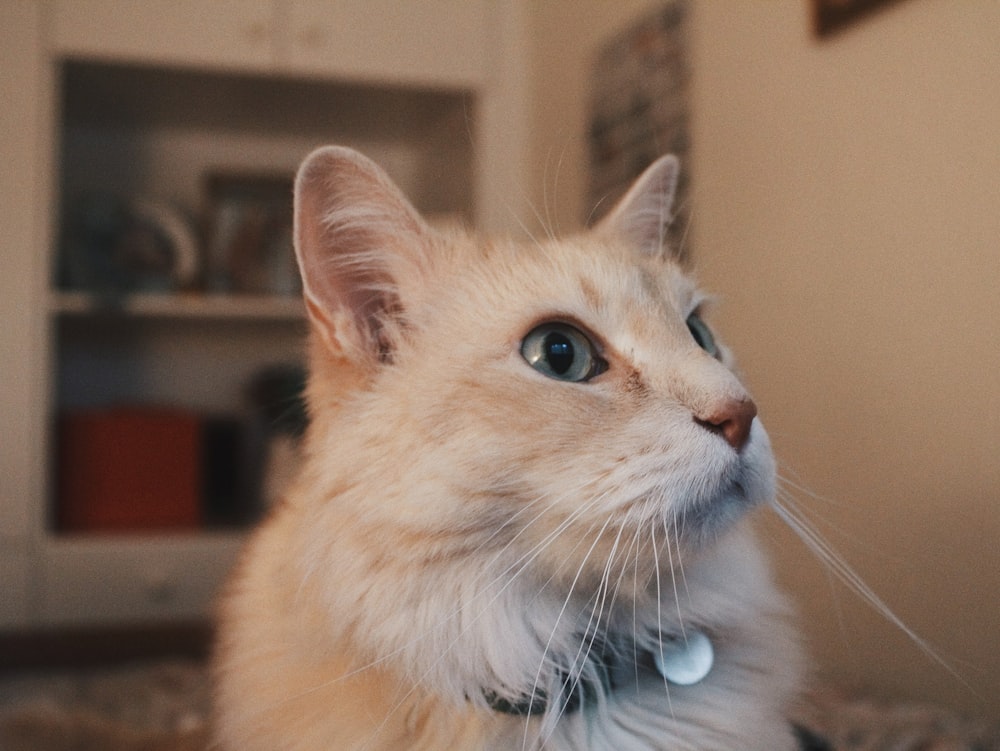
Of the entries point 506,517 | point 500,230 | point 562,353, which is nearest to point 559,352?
point 562,353

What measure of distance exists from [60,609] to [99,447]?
1.51ft

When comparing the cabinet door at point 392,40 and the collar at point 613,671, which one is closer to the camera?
the collar at point 613,671

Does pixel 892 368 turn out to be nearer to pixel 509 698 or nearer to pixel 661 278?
pixel 661 278

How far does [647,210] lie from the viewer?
127 centimetres

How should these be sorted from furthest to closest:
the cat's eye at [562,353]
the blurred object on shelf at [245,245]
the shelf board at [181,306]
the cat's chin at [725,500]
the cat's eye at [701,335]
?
the blurred object on shelf at [245,245] → the shelf board at [181,306] → the cat's eye at [701,335] → the cat's eye at [562,353] → the cat's chin at [725,500]

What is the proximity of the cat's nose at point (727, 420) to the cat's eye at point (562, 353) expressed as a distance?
14cm

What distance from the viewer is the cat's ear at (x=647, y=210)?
4.07 feet

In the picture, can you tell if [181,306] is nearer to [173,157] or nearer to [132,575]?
[173,157]

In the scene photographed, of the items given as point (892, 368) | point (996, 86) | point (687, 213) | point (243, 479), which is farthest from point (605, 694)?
point (243, 479)

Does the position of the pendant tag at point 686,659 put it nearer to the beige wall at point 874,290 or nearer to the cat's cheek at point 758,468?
the cat's cheek at point 758,468

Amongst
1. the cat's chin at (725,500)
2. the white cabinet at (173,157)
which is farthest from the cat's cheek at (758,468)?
the white cabinet at (173,157)

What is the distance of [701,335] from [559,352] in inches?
10.1

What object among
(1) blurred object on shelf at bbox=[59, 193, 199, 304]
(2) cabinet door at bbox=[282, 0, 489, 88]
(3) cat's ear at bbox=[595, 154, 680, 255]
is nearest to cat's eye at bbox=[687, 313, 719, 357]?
(3) cat's ear at bbox=[595, 154, 680, 255]

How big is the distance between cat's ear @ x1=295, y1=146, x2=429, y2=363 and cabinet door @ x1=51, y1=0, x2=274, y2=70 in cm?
183
